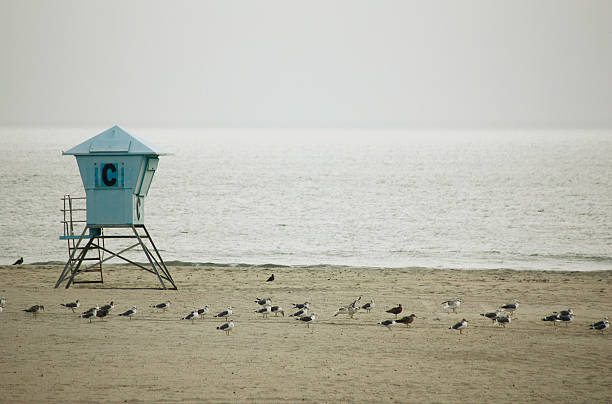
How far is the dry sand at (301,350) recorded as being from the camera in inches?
612

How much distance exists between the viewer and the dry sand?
15.5 meters

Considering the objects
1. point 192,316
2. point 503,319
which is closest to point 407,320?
point 503,319

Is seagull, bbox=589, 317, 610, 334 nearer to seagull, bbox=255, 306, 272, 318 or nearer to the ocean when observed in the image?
seagull, bbox=255, 306, 272, 318

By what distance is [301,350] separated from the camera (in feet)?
61.3

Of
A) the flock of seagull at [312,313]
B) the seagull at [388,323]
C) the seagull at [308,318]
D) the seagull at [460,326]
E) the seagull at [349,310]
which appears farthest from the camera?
the seagull at [349,310]

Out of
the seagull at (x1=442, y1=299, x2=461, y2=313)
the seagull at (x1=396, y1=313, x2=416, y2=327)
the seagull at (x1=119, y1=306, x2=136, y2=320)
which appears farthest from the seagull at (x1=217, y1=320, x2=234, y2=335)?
the seagull at (x1=442, y1=299, x2=461, y2=313)

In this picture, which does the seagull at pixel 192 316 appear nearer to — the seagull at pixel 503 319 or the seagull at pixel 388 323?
the seagull at pixel 388 323

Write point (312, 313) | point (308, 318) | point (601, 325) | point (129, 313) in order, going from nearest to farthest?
point (601, 325), point (308, 318), point (129, 313), point (312, 313)

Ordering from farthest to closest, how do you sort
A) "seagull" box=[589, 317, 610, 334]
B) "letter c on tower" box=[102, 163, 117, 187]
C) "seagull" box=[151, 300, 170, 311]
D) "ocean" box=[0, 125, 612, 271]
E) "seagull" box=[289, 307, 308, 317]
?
"ocean" box=[0, 125, 612, 271] → "letter c on tower" box=[102, 163, 117, 187] → "seagull" box=[151, 300, 170, 311] → "seagull" box=[289, 307, 308, 317] → "seagull" box=[589, 317, 610, 334]

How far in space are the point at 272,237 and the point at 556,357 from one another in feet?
116

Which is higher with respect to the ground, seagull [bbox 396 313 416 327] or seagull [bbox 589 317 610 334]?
seagull [bbox 589 317 610 334]

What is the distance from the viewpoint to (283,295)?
86.5 feet

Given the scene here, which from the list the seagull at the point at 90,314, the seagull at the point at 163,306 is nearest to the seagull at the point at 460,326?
the seagull at the point at 163,306

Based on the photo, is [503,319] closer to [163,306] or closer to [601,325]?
[601,325]
